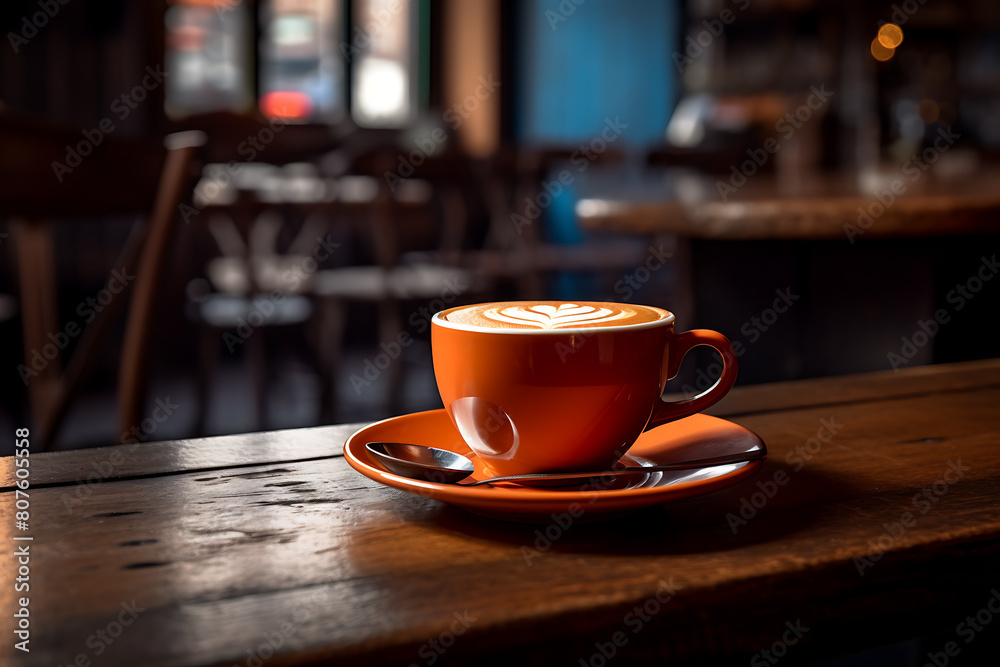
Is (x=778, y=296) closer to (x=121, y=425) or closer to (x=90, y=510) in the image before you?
(x=121, y=425)

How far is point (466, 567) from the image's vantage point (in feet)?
1.19

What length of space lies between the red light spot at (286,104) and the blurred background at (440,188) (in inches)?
0.4

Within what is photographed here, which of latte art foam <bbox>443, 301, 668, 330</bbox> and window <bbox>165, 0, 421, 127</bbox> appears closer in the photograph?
latte art foam <bbox>443, 301, 668, 330</bbox>

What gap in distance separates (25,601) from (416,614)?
0.47 ft

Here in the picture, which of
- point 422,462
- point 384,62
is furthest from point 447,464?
point 384,62

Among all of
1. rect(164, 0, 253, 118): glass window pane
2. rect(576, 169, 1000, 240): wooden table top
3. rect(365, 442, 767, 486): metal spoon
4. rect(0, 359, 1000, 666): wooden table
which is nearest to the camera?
rect(0, 359, 1000, 666): wooden table

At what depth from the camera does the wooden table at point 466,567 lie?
31cm

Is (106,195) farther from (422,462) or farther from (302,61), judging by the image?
(302,61)

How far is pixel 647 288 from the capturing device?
10.8 ft

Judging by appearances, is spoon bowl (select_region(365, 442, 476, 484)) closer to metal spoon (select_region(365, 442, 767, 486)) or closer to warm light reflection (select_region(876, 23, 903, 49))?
metal spoon (select_region(365, 442, 767, 486))

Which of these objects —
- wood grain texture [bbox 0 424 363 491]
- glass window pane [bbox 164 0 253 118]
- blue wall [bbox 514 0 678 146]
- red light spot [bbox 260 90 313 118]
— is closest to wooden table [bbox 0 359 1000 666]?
wood grain texture [bbox 0 424 363 491]

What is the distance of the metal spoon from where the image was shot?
1.35 feet

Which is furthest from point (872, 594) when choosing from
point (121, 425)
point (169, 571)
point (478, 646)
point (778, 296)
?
point (778, 296)

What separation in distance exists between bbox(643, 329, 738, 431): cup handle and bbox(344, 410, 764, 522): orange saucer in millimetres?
25
